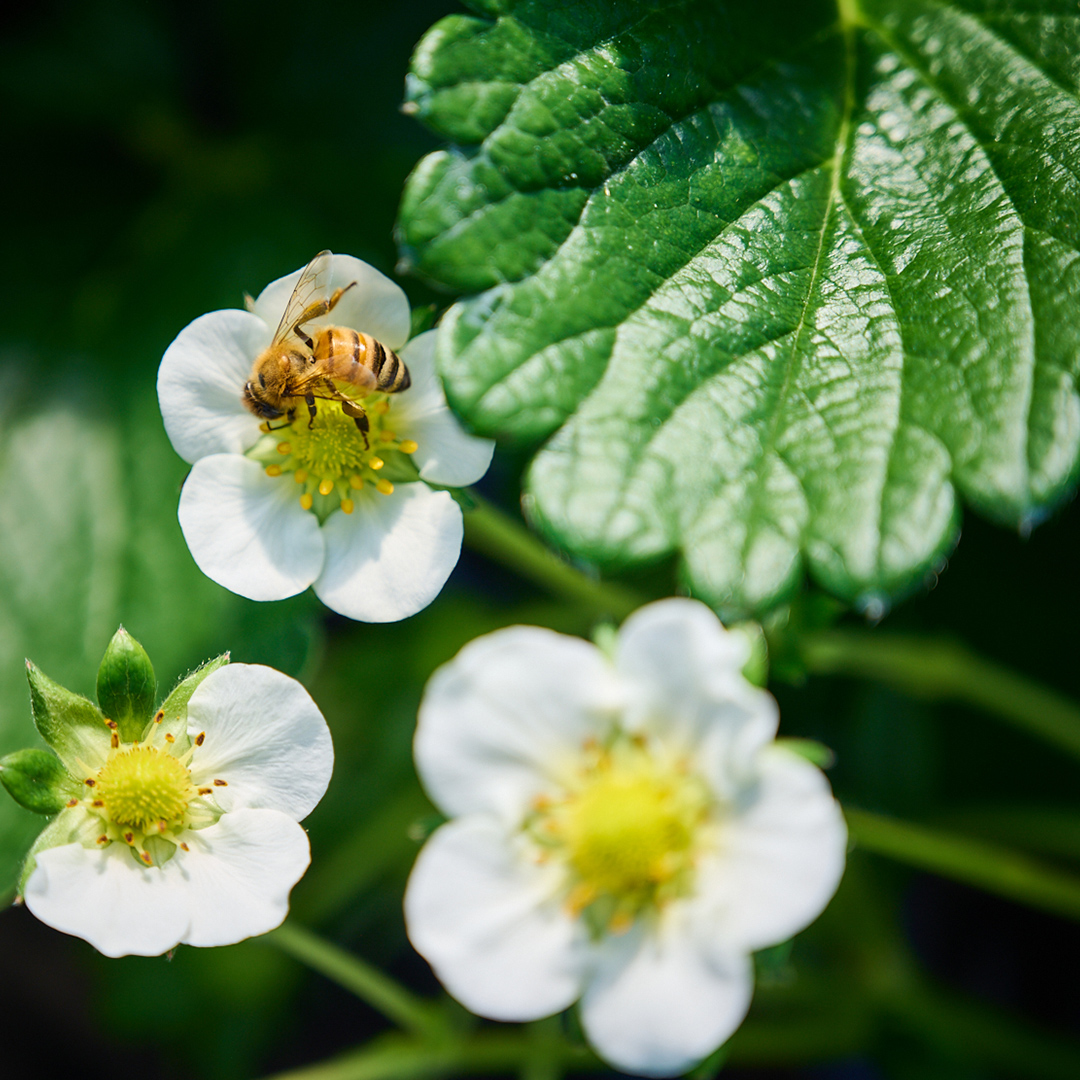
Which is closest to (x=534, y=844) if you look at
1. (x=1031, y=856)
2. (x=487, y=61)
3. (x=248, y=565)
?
(x=248, y=565)

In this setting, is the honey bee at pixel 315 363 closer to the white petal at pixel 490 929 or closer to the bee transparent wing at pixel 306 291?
the bee transparent wing at pixel 306 291

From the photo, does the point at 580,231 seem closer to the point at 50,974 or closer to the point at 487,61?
the point at 487,61

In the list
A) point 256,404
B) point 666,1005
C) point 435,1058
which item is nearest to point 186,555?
point 256,404

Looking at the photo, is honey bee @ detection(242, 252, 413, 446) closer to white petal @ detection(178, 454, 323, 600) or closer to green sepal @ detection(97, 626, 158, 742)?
white petal @ detection(178, 454, 323, 600)

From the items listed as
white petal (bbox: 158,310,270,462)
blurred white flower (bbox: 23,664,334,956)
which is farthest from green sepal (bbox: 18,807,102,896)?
white petal (bbox: 158,310,270,462)

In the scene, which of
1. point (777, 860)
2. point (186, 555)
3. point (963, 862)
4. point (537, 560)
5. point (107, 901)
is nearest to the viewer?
point (777, 860)

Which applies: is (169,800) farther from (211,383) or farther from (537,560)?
(537,560)

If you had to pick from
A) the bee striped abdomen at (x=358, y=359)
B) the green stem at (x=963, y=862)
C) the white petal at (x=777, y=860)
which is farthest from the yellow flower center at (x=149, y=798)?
the green stem at (x=963, y=862)
